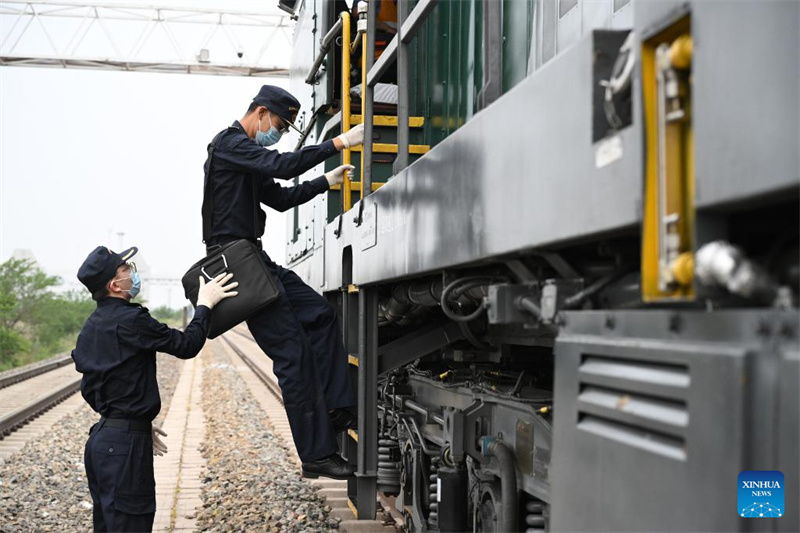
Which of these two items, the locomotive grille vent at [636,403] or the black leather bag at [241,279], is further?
the black leather bag at [241,279]

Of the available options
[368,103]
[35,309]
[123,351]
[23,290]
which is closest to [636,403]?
[368,103]

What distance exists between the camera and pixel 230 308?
15.4 feet

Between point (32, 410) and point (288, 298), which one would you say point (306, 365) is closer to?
point (288, 298)

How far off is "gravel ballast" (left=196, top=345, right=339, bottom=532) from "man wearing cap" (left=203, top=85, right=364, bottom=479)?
5.87ft

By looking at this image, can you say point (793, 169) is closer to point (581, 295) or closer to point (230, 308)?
point (581, 295)

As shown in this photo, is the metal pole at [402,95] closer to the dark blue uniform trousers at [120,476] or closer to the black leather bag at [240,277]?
the black leather bag at [240,277]

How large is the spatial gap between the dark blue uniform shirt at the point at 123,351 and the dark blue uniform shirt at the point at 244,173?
579 millimetres

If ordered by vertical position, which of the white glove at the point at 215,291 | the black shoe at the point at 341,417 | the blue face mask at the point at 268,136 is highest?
the blue face mask at the point at 268,136

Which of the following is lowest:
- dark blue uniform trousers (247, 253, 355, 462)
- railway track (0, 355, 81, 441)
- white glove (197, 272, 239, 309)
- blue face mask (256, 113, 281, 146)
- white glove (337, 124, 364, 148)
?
railway track (0, 355, 81, 441)

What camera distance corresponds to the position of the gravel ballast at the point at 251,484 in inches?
263

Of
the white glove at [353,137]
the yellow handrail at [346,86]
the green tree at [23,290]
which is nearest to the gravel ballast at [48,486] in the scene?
the yellow handrail at [346,86]

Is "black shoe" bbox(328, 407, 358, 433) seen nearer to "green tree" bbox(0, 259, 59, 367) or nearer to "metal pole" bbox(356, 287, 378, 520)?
"metal pole" bbox(356, 287, 378, 520)

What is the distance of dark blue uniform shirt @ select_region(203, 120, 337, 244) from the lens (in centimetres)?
462

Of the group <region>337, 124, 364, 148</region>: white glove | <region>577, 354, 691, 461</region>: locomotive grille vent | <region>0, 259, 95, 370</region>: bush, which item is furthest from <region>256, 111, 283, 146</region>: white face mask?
<region>0, 259, 95, 370</region>: bush
